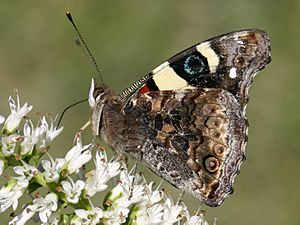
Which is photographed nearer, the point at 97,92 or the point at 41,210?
the point at 41,210

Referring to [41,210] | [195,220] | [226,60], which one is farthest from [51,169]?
[226,60]

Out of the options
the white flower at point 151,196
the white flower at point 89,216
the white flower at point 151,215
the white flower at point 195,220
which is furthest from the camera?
the white flower at point 195,220

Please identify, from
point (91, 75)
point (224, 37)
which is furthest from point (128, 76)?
point (224, 37)

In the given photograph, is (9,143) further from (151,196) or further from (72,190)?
(151,196)

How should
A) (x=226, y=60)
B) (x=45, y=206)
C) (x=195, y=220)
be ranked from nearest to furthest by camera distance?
(x=45, y=206) → (x=195, y=220) → (x=226, y=60)

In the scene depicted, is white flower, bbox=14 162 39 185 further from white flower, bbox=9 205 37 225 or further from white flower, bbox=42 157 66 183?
white flower, bbox=9 205 37 225

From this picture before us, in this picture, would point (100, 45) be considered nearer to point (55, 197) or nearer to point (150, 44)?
point (150, 44)

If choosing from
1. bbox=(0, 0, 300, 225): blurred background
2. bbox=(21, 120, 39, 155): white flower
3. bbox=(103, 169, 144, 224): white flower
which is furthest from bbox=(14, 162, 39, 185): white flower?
bbox=(0, 0, 300, 225): blurred background

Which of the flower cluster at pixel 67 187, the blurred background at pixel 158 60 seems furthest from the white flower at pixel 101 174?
the blurred background at pixel 158 60

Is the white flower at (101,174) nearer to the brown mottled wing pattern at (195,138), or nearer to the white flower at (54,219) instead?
the white flower at (54,219)
